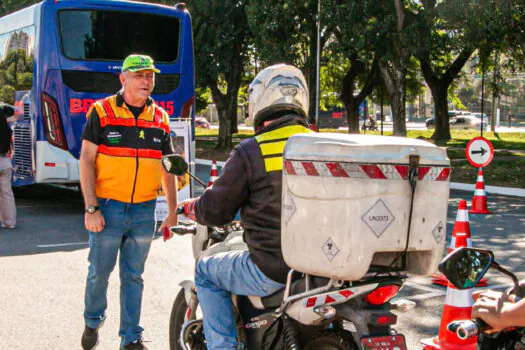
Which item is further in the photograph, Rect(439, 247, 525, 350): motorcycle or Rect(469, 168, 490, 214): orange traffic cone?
Rect(469, 168, 490, 214): orange traffic cone

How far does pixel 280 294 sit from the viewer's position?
11.8ft

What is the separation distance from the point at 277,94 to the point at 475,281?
1.52 metres

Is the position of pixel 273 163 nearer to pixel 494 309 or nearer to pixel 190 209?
pixel 190 209

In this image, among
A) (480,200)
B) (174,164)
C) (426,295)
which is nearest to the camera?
(174,164)

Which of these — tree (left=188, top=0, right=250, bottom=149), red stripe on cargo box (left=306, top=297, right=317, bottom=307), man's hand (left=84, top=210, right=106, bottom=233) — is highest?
tree (left=188, top=0, right=250, bottom=149)

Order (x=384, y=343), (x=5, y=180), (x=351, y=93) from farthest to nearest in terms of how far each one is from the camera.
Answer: (x=351, y=93) → (x=5, y=180) → (x=384, y=343)

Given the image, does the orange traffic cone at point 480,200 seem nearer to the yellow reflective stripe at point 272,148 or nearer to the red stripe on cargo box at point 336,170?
the yellow reflective stripe at point 272,148

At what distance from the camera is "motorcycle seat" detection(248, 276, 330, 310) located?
3.38 metres

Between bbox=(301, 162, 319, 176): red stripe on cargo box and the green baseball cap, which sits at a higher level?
the green baseball cap

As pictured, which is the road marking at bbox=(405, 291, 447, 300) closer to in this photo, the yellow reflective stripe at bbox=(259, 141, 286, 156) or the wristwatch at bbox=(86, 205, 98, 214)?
the wristwatch at bbox=(86, 205, 98, 214)

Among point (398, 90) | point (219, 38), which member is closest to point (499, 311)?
point (398, 90)

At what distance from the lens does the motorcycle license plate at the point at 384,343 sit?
10.5 ft

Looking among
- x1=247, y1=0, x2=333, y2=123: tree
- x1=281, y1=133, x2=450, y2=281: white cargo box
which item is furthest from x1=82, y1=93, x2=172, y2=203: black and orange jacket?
x1=247, y1=0, x2=333, y2=123: tree

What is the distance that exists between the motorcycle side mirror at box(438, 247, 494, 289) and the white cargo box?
2.02 ft
